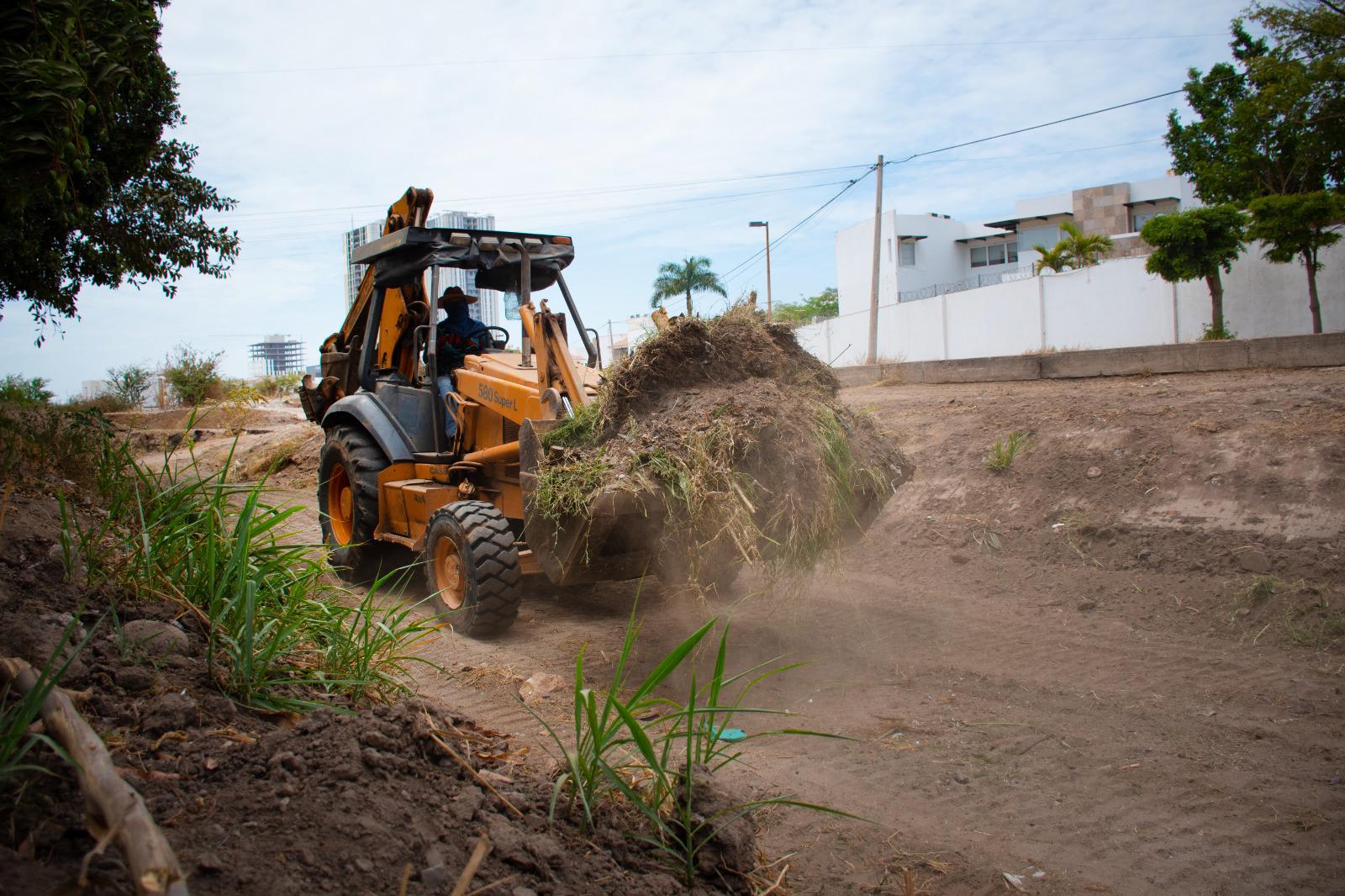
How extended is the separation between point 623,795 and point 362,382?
6.12 m

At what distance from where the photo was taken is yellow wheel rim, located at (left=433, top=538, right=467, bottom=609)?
20.4 feet

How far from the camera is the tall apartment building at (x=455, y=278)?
7.09 m

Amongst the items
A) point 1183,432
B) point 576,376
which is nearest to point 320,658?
point 576,376

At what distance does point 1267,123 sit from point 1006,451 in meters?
20.4

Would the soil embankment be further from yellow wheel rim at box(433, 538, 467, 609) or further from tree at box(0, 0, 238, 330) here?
tree at box(0, 0, 238, 330)

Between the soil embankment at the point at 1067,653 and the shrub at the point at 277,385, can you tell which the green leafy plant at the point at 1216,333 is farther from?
the shrub at the point at 277,385

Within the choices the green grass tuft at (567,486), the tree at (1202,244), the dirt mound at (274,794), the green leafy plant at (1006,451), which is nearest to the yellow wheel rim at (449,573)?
the green grass tuft at (567,486)

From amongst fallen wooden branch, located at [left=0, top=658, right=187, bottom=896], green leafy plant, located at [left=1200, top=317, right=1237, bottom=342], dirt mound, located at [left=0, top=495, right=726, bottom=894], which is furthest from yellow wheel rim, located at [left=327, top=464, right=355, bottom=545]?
green leafy plant, located at [left=1200, top=317, right=1237, bottom=342]

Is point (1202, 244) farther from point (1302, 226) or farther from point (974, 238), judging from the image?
point (974, 238)

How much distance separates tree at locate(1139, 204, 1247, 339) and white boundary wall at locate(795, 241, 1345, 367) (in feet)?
3.15

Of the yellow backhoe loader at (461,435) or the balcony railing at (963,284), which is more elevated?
the balcony railing at (963,284)

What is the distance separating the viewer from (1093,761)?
4.09 metres

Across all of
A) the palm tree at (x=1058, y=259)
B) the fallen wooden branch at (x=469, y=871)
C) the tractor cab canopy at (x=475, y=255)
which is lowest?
the fallen wooden branch at (x=469, y=871)

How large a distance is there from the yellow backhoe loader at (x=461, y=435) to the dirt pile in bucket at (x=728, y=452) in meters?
0.21
